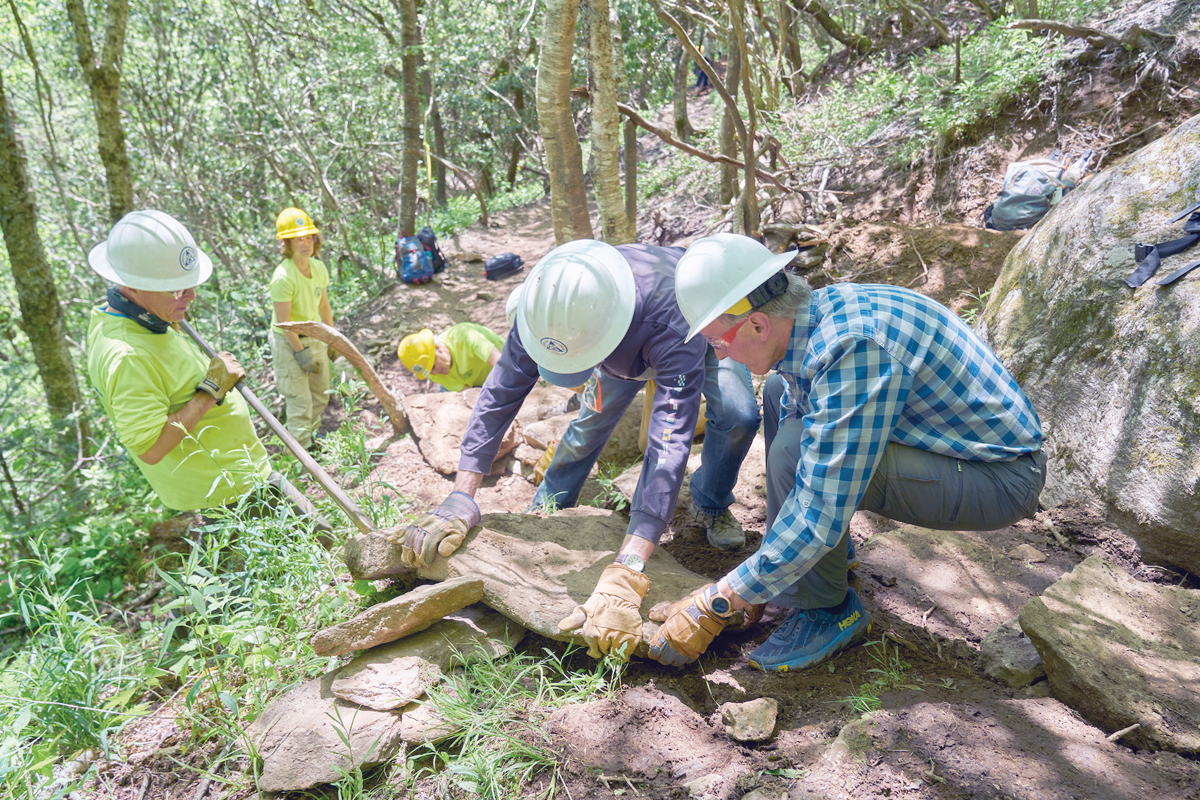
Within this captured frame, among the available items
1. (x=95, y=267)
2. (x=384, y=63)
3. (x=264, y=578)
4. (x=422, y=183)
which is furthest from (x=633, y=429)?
(x=422, y=183)


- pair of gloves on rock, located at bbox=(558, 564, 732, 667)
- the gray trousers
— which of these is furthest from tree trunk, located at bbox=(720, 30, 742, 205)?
pair of gloves on rock, located at bbox=(558, 564, 732, 667)

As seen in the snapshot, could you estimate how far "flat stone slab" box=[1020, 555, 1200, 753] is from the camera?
1.67m

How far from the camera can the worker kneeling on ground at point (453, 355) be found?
199 inches

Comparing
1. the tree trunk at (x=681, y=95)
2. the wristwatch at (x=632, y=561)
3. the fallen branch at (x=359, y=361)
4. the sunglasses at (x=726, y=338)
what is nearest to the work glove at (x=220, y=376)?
the fallen branch at (x=359, y=361)

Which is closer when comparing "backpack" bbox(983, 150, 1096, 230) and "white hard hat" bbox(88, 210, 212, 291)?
"white hard hat" bbox(88, 210, 212, 291)

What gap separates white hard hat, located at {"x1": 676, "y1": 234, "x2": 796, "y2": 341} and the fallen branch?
2.83 m

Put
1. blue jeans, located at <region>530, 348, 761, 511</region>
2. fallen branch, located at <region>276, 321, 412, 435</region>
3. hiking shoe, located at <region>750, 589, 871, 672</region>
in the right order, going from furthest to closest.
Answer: fallen branch, located at <region>276, 321, 412, 435</region>, blue jeans, located at <region>530, 348, 761, 511</region>, hiking shoe, located at <region>750, 589, 871, 672</region>

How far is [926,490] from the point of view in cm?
206

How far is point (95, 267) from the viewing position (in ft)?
9.87

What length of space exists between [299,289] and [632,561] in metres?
4.07

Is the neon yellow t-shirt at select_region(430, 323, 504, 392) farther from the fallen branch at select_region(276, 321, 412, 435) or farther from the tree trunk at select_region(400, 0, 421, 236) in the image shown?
the tree trunk at select_region(400, 0, 421, 236)

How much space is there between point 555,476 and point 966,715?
1.99m

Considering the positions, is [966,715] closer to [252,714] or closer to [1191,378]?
[1191,378]

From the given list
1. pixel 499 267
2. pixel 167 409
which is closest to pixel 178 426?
pixel 167 409
